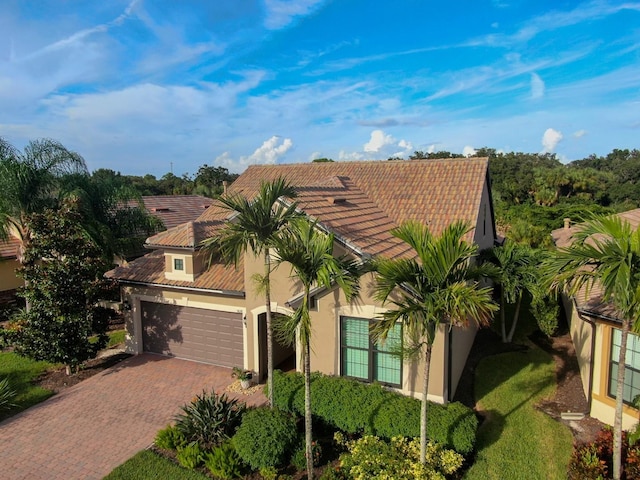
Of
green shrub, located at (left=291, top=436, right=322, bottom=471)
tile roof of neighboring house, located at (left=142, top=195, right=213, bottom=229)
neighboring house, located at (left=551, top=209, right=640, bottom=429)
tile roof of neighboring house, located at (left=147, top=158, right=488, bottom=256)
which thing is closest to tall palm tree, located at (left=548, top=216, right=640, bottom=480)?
neighboring house, located at (left=551, top=209, right=640, bottom=429)

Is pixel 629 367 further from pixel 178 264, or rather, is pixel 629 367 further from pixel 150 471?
pixel 178 264

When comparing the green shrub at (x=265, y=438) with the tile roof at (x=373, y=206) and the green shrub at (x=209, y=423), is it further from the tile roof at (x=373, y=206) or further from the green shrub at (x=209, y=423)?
the tile roof at (x=373, y=206)

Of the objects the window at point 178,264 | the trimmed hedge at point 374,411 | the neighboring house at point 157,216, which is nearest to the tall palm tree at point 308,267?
the trimmed hedge at point 374,411

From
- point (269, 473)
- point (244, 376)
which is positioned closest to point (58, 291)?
point (244, 376)

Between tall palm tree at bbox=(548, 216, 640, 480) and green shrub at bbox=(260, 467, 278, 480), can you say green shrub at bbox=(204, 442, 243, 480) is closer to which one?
green shrub at bbox=(260, 467, 278, 480)

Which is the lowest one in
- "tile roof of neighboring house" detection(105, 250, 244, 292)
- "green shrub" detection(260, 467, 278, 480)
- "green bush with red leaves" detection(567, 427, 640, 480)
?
"green shrub" detection(260, 467, 278, 480)

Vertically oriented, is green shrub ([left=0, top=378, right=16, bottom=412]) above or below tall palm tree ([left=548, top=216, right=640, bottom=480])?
below

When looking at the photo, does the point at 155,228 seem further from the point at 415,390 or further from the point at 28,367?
the point at 415,390
